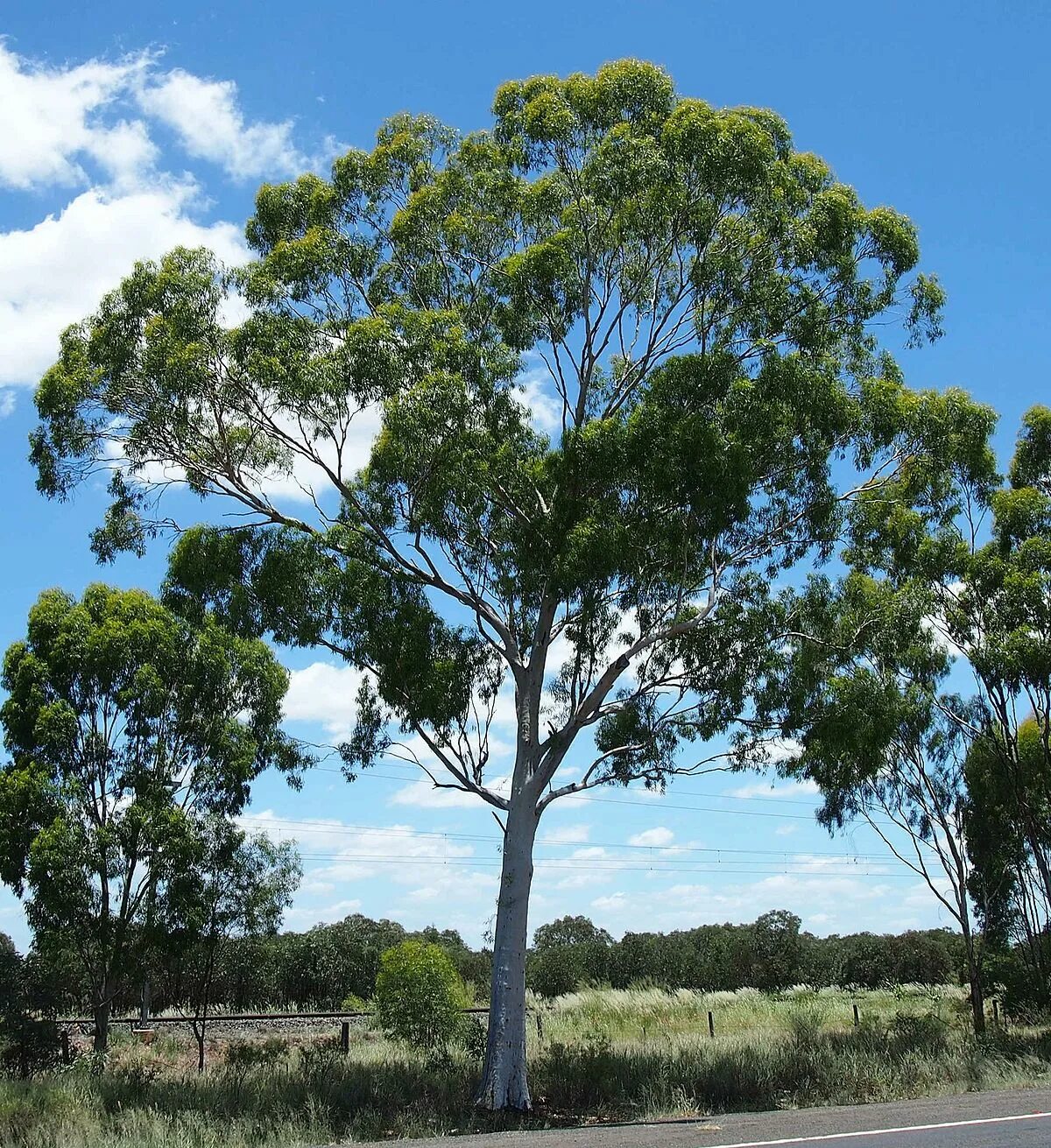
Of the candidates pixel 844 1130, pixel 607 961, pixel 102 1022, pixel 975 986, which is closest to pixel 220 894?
pixel 102 1022

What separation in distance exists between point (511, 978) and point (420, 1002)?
26.9ft

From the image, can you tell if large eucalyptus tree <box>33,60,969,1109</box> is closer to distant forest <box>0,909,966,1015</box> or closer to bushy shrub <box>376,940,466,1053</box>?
bushy shrub <box>376,940,466,1053</box>

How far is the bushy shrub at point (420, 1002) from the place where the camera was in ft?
71.4

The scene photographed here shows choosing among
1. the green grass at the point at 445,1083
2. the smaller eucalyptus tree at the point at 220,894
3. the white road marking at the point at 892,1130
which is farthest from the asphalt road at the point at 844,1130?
the smaller eucalyptus tree at the point at 220,894

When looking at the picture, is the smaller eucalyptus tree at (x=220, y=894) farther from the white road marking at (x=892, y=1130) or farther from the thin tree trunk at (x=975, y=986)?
the thin tree trunk at (x=975, y=986)

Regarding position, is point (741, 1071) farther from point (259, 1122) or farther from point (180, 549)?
point (180, 549)

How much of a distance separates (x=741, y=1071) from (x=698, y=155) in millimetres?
13332

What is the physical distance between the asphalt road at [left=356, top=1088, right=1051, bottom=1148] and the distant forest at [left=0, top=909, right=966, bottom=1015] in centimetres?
2208

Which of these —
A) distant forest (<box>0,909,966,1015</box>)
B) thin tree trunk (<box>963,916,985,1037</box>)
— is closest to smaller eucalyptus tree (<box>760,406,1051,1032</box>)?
thin tree trunk (<box>963,916,985,1037</box>)

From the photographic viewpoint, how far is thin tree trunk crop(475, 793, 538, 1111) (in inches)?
561

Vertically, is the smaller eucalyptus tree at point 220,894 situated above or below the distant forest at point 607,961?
above

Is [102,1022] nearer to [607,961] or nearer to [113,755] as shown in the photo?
[113,755]

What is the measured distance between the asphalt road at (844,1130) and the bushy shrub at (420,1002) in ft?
31.1

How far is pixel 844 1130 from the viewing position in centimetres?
1118
